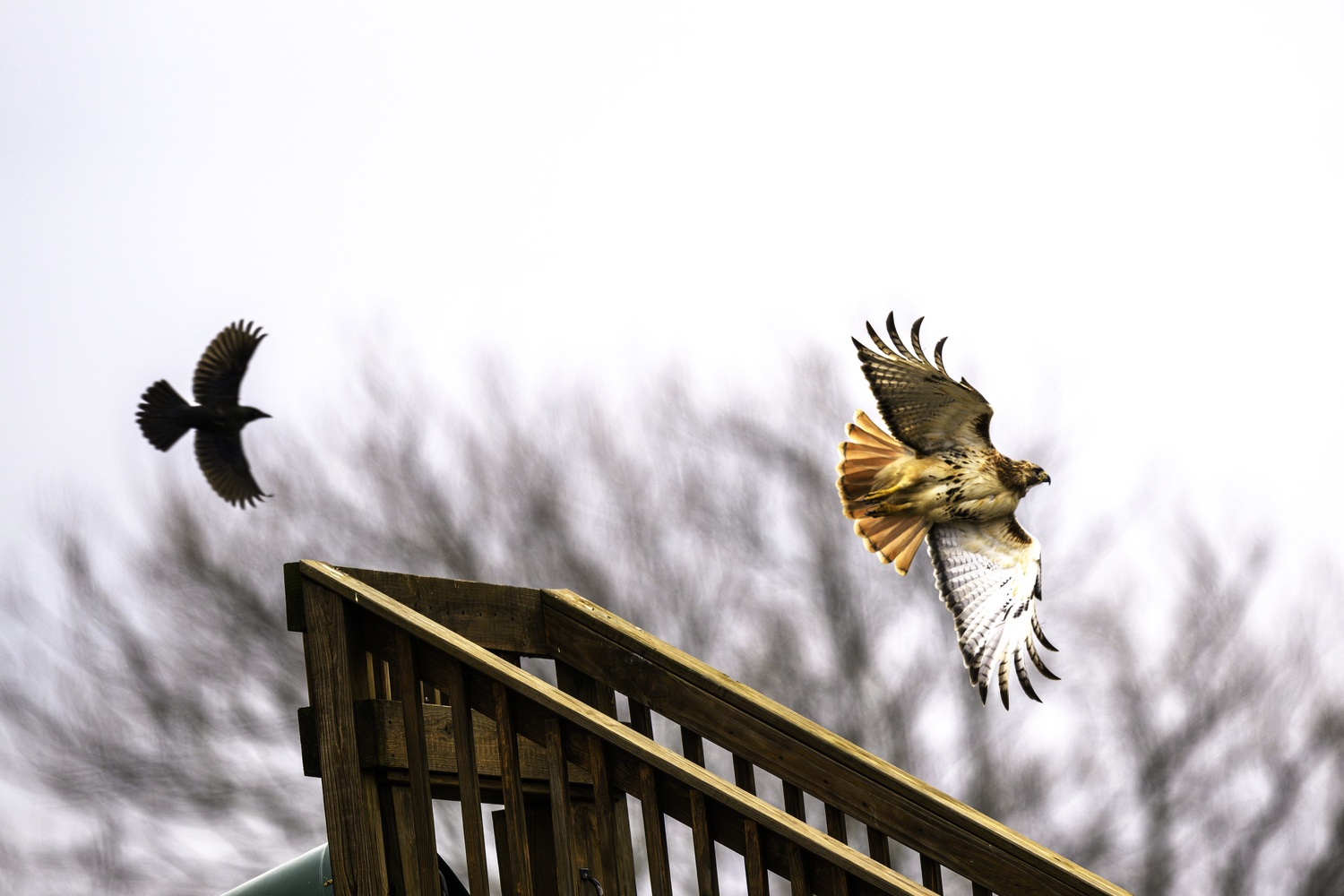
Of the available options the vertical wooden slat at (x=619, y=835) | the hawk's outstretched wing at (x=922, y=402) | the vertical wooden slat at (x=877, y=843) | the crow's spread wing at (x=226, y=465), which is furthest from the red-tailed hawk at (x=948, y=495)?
the crow's spread wing at (x=226, y=465)

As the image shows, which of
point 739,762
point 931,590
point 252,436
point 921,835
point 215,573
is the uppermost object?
point 252,436

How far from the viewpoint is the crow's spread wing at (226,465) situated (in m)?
4.26

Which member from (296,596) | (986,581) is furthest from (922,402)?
(296,596)

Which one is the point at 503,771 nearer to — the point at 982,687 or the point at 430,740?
the point at 430,740

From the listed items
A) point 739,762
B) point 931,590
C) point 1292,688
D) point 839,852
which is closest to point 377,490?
point 931,590

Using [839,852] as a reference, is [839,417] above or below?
above

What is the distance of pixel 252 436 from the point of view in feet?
31.6

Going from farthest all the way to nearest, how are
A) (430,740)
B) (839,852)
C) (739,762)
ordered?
(739,762)
(430,740)
(839,852)

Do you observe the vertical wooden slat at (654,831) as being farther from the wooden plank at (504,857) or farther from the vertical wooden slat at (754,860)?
the wooden plank at (504,857)

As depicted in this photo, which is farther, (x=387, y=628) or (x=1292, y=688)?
(x=1292, y=688)

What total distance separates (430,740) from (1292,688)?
832 centimetres

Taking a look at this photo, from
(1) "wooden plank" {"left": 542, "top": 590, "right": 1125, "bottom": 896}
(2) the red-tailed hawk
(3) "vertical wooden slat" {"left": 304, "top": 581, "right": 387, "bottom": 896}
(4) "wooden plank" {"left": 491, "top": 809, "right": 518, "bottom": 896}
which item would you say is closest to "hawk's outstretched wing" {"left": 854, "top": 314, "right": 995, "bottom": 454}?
(2) the red-tailed hawk

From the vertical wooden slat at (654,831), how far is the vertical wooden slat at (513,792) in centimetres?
20

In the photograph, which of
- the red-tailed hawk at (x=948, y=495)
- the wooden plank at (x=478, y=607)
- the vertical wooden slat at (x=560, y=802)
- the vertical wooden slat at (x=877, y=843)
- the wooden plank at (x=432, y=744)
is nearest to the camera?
the vertical wooden slat at (x=560, y=802)
